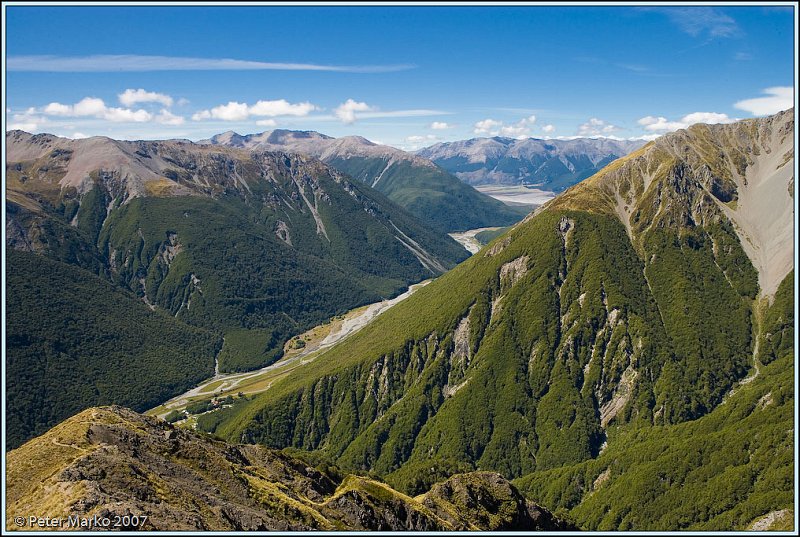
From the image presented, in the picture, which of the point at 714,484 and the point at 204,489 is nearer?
the point at 204,489

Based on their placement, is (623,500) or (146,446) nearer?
(146,446)

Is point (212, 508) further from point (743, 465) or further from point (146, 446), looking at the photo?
point (743, 465)

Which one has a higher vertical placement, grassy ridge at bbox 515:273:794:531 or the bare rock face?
the bare rock face

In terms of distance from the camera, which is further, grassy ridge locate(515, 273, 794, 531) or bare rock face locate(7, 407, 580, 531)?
grassy ridge locate(515, 273, 794, 531)

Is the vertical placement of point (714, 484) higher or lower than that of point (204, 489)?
lower

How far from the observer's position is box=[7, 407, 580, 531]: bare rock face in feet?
236

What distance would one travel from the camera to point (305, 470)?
11944cm

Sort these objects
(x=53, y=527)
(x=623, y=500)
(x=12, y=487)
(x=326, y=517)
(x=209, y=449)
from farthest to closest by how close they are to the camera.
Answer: (x=623, y=500), (x=209, y=449), (x=326, y=517), (x=12, y=487), (x=53, y=527)

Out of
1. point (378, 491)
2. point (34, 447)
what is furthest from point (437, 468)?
point (34, 447)

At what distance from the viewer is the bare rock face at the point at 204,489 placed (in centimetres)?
7181

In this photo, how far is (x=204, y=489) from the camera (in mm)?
87938

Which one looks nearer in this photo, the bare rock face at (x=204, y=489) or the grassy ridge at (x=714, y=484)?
the bare rock face at (x=204, y=489)

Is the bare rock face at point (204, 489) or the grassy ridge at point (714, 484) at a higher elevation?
the bare rock face at point (204, 489)

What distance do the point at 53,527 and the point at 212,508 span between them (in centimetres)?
2283
